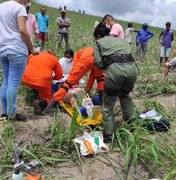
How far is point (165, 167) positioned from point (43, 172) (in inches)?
47.6

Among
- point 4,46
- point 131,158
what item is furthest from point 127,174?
point 4,46

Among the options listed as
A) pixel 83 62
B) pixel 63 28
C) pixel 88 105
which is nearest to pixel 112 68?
pixel 83 62

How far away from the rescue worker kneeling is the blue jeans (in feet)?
2.40

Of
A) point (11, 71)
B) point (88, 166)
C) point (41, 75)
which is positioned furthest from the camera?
point (41, 75)

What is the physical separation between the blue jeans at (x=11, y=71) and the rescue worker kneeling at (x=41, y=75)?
731 millimetres

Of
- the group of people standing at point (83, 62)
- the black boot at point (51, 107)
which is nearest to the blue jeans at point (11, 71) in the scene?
the group of people standing at point (83, 62)

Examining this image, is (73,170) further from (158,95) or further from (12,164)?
(158,95)

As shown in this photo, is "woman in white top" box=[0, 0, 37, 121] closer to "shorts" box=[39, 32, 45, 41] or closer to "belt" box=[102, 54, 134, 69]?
"belt" box=[102, 54, 134, 69]

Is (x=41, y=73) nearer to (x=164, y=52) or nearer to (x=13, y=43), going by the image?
(x=13, y=43)

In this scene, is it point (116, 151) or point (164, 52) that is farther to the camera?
point (164, 52)

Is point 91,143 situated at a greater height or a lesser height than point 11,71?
lesser

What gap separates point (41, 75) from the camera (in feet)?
15.4

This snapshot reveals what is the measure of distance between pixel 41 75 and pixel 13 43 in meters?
1.09

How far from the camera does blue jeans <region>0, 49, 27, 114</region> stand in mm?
3703
